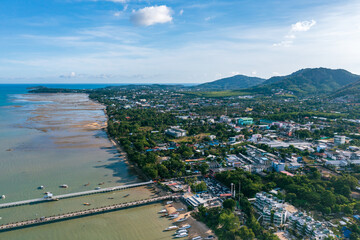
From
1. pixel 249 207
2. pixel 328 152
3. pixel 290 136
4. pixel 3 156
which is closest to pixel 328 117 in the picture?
pixel 290 136

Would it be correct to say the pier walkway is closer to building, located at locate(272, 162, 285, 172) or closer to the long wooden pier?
the long wooden pier

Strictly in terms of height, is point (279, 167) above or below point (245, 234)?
above

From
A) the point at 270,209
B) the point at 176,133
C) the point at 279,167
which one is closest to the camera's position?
the point at 270,209

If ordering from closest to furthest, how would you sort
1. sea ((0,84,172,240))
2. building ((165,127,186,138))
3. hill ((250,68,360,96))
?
sea ((0,84,172,240)), building ((165,127,186,138)), hill ((250,68,360,96))

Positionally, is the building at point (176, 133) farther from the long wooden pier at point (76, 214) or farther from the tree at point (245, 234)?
the tree at point (245, 234)

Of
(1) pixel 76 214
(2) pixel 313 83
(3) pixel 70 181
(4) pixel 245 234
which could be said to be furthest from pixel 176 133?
(2) pixel 313 83

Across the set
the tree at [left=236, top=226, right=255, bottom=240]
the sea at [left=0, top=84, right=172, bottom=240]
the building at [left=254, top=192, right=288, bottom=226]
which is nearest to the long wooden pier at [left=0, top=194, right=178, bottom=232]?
the sea at [left=0, top=84, right=172, bottom=240]

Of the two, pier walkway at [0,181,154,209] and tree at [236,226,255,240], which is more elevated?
tree at [236,226,255,240]

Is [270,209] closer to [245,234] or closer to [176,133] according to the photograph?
[245,234]

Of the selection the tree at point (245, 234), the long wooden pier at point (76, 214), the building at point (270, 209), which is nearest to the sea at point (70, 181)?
the long wooden pier at point (76, 214)
